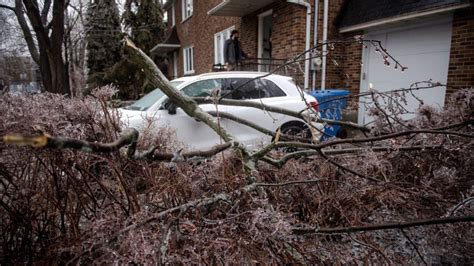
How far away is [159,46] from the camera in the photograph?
1853 cm

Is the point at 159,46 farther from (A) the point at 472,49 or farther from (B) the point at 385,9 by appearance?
(A) the point at 472,49

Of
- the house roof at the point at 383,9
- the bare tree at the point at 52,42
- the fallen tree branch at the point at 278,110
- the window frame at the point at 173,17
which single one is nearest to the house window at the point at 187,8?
the window frame at the point at 173,17

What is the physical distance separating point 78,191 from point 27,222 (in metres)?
0.33

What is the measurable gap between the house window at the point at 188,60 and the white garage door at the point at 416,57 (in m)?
11.7

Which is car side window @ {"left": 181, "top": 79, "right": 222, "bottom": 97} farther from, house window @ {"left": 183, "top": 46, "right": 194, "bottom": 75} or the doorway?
house window @ {"left": 183, "top": 46, "right": 194, "bottom": 75}

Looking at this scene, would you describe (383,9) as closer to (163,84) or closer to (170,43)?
(163,84)

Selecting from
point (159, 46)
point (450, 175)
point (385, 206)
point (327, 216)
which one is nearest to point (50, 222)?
point (327, 216)

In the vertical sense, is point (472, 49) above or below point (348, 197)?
above

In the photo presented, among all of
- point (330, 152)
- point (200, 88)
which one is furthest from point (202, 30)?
point (330, 152)

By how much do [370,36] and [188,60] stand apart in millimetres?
12593

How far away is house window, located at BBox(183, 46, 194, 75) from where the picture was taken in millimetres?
17737

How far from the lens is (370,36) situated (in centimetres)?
806

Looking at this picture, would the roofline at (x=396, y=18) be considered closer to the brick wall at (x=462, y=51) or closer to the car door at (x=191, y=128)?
the brick wall at (x=462, y=51)

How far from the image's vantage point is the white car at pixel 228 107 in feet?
16.7
